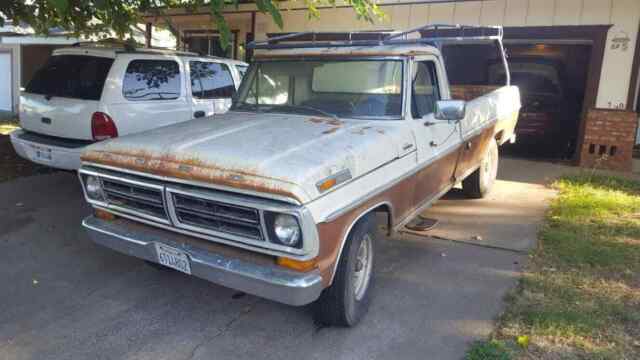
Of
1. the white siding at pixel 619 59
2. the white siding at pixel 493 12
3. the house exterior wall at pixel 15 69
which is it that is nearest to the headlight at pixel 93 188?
the white siding at pixel 493 12

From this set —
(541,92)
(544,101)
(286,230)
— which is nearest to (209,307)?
(286,230)

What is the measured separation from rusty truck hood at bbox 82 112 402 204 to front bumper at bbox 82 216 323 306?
473 millimetres

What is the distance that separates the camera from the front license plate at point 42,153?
21.1 ft

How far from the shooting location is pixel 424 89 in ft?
16.5

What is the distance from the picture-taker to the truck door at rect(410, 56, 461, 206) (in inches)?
185

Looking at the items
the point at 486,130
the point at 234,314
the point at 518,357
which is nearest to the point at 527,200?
the point at 486,130

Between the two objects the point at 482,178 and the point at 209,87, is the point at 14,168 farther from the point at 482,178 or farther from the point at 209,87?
the point at 482,178

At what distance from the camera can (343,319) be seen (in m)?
3.76

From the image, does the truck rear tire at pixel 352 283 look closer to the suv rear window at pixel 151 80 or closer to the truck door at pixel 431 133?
the truck door at pixel 431 133

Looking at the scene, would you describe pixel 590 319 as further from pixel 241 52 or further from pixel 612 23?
pixel 241 52

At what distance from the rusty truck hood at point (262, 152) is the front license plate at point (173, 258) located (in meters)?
0.50

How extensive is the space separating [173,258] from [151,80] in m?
3.92

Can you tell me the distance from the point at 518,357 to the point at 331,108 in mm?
2426

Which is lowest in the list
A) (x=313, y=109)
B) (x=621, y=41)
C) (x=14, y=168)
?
(x=14, y=168)
